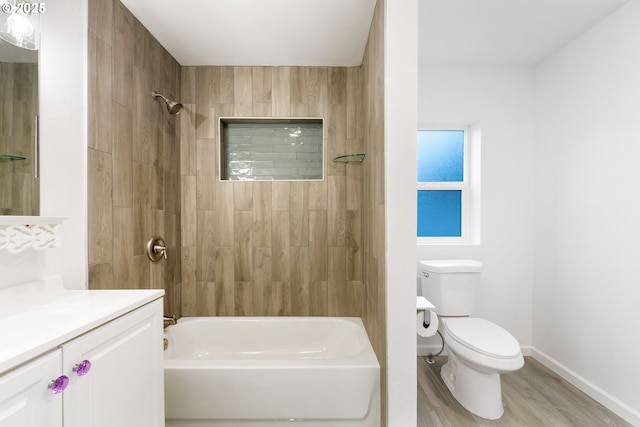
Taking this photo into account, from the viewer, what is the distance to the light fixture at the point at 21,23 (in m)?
0.99

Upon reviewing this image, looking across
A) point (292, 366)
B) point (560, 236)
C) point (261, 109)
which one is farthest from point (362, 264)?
point (560, 236)

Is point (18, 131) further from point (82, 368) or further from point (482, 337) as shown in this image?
point (482, 337)

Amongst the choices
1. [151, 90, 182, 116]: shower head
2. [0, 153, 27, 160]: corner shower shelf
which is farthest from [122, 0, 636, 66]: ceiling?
[0, 153, 27, 160]: corner shower shelf

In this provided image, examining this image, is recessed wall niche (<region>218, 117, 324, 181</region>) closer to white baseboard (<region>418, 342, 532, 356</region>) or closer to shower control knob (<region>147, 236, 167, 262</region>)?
shower control knob (<region>147, 236, 167, 262</region>)

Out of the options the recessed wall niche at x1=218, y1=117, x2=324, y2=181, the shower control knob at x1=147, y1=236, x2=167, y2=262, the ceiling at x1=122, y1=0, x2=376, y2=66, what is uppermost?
the ceiling at x1=122, y1=0, x2=376, y2=66

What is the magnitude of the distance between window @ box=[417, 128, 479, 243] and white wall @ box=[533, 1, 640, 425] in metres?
0.54

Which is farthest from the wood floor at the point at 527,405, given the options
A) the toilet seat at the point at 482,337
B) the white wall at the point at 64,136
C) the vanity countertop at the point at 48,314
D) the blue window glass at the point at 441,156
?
the white wall at the point at 64,136

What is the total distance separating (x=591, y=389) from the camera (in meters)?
1.95

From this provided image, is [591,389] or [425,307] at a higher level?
[425,307]

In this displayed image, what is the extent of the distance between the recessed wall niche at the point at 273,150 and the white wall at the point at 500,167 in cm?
98

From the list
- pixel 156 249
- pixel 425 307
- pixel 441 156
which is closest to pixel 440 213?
pixel 441 156

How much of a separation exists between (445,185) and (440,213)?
10.1 inches

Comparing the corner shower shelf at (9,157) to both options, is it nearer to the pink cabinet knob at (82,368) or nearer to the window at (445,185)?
the pink cabinet knob at (82,368)

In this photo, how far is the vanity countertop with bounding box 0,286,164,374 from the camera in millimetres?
653
